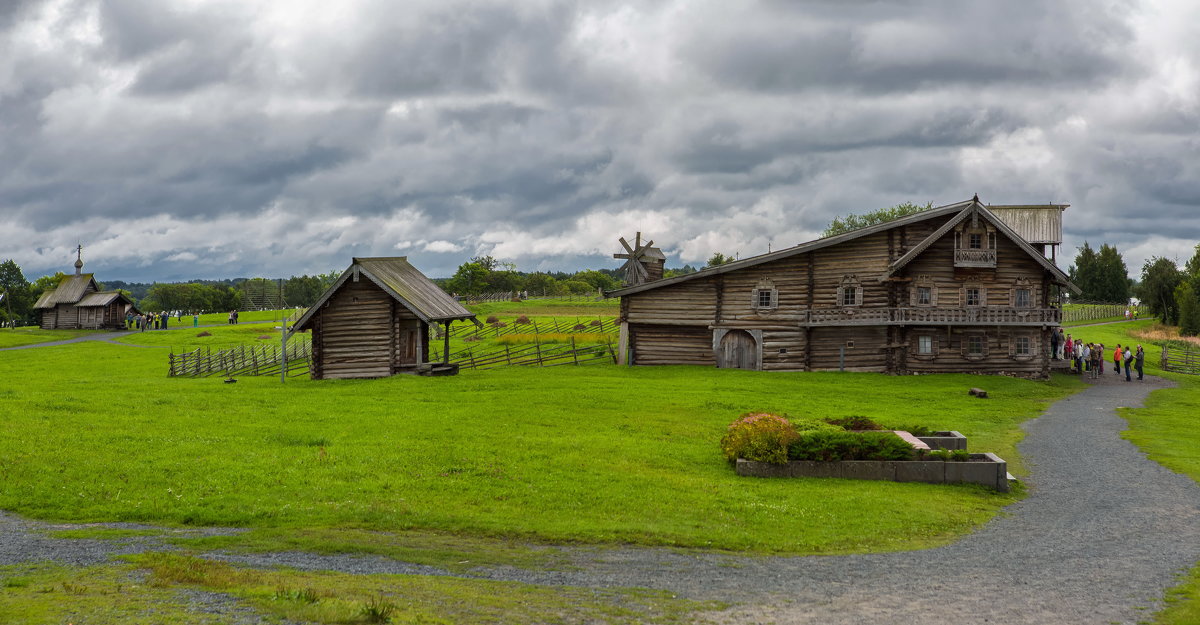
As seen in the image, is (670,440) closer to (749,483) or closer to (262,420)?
(749,483)

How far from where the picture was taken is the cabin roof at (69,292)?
92000 millimetres

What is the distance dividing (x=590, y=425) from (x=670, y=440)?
299cm

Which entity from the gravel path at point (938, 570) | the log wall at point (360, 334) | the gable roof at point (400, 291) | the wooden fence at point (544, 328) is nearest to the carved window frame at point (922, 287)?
the gable roof at point (400, 291)

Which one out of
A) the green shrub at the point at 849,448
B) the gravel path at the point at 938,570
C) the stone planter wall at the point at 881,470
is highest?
the green shrub at the point at 849,448

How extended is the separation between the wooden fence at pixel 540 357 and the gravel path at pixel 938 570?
3620cm

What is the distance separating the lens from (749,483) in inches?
796

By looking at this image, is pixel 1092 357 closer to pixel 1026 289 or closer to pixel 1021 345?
pixel 1021 345

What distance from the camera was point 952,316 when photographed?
156 ft

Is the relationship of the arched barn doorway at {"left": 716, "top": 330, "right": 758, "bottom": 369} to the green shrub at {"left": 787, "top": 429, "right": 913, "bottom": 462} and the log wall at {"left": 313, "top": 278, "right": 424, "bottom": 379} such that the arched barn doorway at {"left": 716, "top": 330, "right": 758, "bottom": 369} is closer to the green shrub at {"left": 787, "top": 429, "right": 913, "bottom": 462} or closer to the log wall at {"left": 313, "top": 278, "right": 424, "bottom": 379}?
the log wall at {"left": 313, "top": 278, "right": 424, "bottom": 379}

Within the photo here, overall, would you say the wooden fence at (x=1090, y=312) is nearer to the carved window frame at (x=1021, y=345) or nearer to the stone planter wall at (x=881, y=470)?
the carved window frame at (x=1021, y=345)

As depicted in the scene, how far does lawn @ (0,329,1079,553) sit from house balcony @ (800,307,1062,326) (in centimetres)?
1240

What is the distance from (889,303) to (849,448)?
29.8 meters

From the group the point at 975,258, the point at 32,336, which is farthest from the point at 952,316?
the point at 32,336

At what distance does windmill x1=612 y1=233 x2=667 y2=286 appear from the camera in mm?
57094
